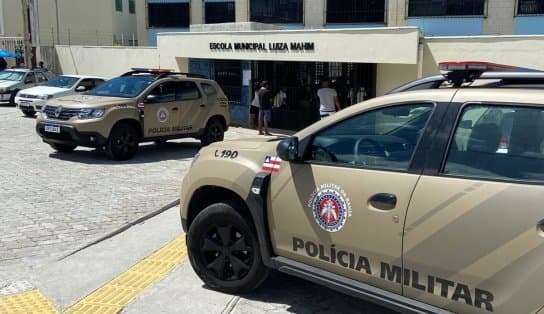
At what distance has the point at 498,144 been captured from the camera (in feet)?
9.66

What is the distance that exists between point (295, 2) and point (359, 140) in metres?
26.0

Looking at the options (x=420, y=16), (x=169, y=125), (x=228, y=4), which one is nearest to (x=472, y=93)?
(x=169, y=125)

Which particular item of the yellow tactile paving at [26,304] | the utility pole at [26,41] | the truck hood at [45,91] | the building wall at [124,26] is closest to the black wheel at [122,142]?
the yellow tactile paving at [26,304]

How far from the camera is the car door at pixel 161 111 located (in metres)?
11.0

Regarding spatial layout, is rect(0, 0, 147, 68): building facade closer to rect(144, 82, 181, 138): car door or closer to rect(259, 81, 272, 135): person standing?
rect(259, 81, 272, 135): person standing

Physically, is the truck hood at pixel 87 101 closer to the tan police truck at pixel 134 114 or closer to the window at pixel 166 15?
the tan police truck at pixel 134 114

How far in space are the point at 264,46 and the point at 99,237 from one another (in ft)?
39.7

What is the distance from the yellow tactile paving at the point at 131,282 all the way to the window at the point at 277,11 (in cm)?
2440

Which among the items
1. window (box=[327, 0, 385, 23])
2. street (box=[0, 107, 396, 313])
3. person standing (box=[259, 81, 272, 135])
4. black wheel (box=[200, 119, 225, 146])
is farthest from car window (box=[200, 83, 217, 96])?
window (box=[327, 0, 385, 23])

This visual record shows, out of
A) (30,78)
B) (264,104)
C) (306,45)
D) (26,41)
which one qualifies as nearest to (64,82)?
(30,78)

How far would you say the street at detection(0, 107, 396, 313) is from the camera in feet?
13.8

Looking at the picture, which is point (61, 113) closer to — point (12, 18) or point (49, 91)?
point (49, 91)

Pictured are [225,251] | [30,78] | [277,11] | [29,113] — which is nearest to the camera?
[225,251]

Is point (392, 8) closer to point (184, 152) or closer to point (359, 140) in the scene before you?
point (184, 152)
